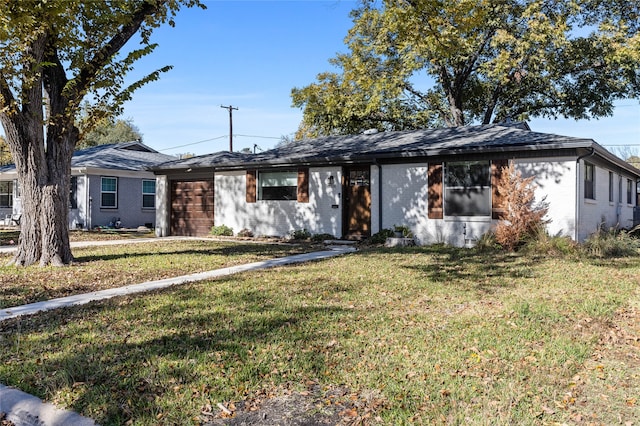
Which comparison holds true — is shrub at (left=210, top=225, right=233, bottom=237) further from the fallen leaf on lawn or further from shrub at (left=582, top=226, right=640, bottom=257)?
the fallen leaf on lawn

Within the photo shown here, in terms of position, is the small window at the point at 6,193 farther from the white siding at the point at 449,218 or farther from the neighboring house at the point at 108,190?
the white siding at the point at 449,218

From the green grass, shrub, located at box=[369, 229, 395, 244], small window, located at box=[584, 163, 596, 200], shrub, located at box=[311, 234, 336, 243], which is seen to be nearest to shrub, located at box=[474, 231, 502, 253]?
shrub, located at box=[369, 229, 395, 244]

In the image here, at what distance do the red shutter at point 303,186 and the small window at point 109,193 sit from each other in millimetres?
10425

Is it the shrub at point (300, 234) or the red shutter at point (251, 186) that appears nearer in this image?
the shrub at point (300, 234)

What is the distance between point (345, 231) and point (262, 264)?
5447 millimetres

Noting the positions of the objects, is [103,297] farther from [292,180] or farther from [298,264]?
[292,180]

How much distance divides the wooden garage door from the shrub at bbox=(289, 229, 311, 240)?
12.5ft

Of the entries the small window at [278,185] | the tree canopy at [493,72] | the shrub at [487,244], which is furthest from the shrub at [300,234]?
the tree canopy at [493,72]

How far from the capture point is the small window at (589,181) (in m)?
12.7

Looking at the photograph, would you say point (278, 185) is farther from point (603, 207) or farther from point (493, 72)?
point (493, 72)

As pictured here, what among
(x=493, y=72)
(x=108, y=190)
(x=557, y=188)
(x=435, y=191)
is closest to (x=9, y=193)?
(x=108, y=190)

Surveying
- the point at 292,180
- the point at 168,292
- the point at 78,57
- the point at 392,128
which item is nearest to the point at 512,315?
the point at 168,292

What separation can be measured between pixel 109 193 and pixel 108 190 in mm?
141

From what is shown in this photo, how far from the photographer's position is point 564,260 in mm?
9508
